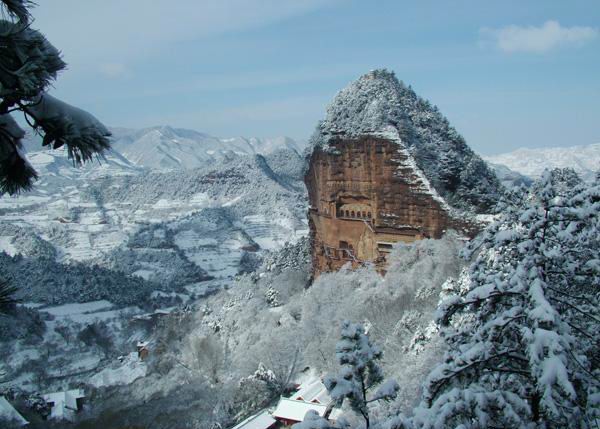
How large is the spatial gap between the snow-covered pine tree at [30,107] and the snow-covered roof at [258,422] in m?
20.3

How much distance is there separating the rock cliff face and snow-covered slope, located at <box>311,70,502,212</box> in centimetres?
6

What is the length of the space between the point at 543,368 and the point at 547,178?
6.90 ft

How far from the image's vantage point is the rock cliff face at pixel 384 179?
1082 inches

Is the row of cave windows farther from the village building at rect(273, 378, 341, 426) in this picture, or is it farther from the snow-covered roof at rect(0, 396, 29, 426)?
the snow-covered roof at rect(0, 396, 29, 426)

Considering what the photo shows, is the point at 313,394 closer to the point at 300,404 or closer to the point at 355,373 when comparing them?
the point at 300,404

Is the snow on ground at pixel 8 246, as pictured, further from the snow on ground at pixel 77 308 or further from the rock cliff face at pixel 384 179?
the rock cliff face at pixel 384 179

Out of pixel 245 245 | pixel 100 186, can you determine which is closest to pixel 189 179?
pixel 100 186

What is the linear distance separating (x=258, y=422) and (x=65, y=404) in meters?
19.5

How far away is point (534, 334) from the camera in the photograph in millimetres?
4852

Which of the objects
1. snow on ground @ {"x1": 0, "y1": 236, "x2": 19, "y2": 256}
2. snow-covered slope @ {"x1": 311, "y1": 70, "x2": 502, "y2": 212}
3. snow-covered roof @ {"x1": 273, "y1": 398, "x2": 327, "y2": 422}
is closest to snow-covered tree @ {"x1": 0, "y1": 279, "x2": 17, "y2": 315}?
snow-covered roof @ {"x1": 273, "y1": 398, "x2": 327, "y2": 422}

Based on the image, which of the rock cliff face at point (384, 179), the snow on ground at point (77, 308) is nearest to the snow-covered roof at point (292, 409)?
the rock cliff face at point (384, 179)

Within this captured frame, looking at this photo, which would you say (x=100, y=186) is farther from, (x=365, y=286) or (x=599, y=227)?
(x=599, y=227)

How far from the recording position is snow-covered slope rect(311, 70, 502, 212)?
91.4 feet

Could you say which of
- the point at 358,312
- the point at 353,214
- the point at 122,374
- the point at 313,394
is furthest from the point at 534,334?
the point at 122,374
